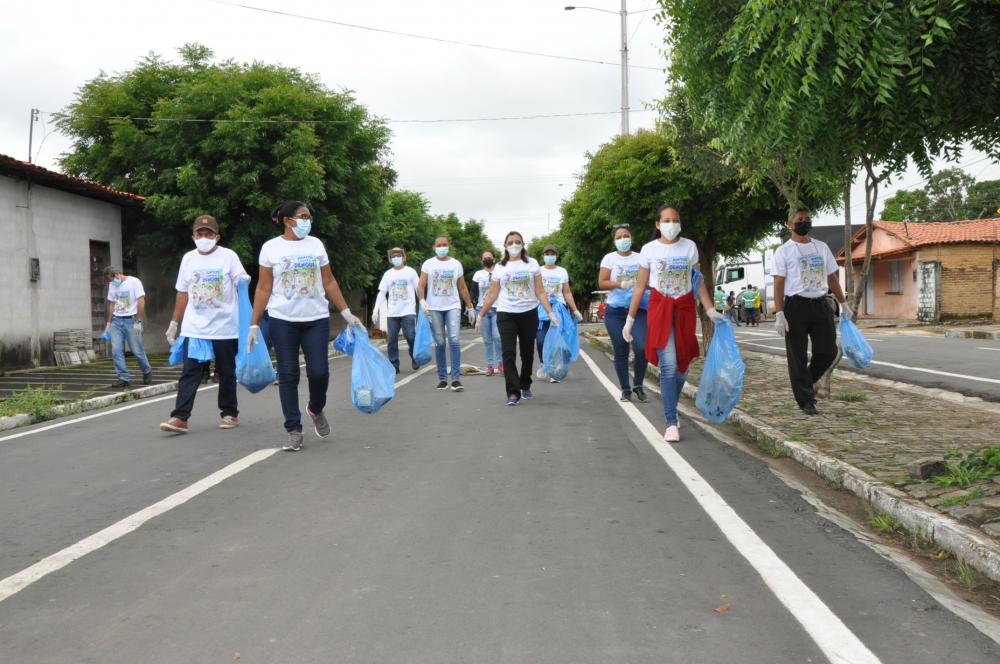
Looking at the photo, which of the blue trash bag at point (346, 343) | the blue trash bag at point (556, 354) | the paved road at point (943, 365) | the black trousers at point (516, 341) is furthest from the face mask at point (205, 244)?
the paved road at point (943, 365)

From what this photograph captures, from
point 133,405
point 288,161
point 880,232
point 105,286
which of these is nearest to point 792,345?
point 133,405

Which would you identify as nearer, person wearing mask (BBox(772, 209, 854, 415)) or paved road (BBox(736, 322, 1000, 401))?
person wearing mask (BBox(772, 209, 854, 415))

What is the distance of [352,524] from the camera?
15.5ft

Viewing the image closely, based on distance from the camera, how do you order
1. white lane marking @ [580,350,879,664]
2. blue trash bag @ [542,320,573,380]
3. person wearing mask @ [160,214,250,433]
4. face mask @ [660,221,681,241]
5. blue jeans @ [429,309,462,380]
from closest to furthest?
white lane marking @ [580,350,879,664], face mask @ [660,221,681,241], person wearing mask @ [160,214,250,433], blue trash bag @ [542,320,573,380], blue jeans @ [429,309,462,380]

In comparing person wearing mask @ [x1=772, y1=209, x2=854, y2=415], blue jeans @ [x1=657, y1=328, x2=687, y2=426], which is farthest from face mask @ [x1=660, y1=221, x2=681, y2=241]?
person wearing mask @ [x1=772, y1=209, x2=854, y2=415]

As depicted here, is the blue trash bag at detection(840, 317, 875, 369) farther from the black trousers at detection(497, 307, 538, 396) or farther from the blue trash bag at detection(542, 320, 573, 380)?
the blue trash bag at detection(542, 320, 573, 380)

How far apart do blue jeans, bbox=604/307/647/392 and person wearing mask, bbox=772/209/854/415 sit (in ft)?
5.07

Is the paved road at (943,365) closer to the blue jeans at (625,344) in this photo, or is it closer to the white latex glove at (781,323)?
the white latex glove at (781,323)

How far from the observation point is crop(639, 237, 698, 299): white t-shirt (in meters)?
7.55

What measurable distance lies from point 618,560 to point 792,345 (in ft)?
16.3

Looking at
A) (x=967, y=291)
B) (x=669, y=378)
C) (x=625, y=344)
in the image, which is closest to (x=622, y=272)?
(x=625, y=344)

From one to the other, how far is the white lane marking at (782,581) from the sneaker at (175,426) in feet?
14.0

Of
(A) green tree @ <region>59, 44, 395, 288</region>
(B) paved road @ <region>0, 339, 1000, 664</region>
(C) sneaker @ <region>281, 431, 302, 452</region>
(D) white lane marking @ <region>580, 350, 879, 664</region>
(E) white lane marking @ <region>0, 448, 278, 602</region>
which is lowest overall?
(D) white lane marking @ <region>580, 350, 879, 664</region>

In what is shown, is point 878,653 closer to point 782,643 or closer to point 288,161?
point 782,643
